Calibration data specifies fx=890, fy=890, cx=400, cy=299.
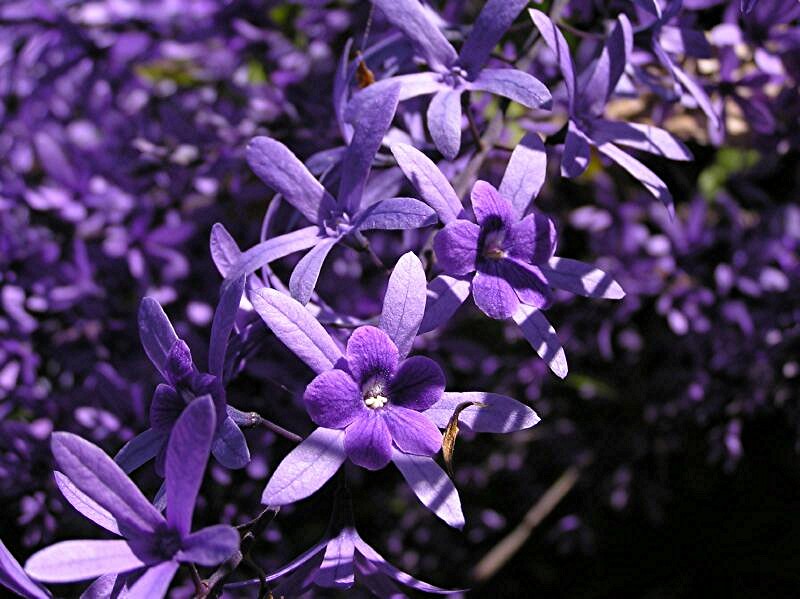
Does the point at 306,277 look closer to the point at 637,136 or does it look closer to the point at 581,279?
the point at 581,279

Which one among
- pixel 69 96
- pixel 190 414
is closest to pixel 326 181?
pixel 190 414

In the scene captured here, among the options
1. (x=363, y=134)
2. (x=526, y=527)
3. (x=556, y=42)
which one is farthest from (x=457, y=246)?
(x=526, y=527)

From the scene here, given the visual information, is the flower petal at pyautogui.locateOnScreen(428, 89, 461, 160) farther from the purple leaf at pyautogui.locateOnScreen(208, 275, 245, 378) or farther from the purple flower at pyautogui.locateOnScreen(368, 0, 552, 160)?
the purple leaf at pyautogui.locateOnScreen(208, 275, 245, 378)

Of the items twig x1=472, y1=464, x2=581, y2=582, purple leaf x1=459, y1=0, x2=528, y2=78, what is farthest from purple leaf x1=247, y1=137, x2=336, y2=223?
twig x1=472, y1=464, x2=581, y2=582

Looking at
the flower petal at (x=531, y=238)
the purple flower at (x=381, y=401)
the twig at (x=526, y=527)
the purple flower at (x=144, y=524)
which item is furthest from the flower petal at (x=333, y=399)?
the twig at (x=526, y=527)

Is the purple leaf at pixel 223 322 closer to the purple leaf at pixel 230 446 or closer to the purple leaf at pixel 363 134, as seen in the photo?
the purple leaf at pixel 230 446

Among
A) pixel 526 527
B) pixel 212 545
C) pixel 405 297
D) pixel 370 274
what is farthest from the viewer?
pixel 526 527
